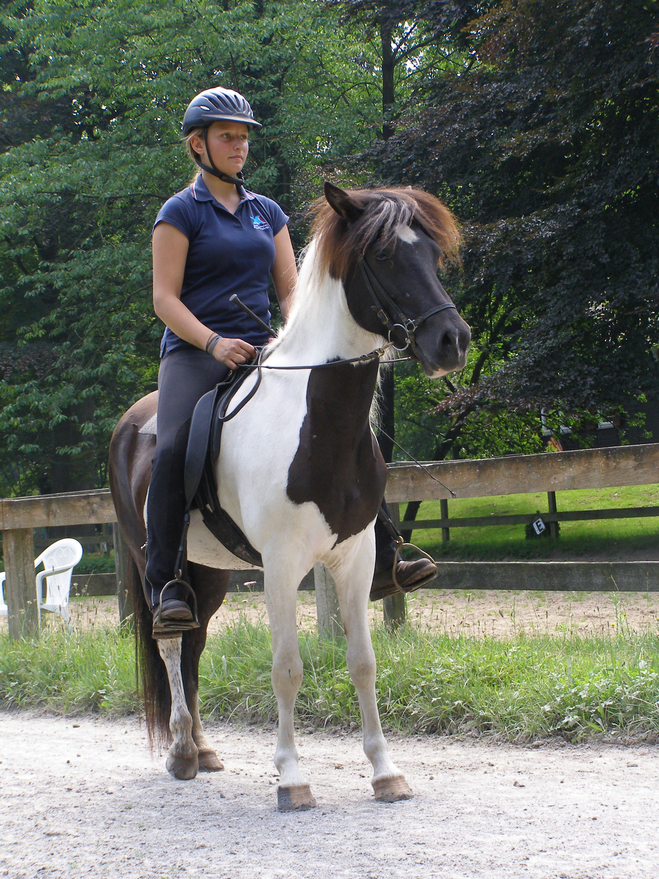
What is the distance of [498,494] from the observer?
4852 millimetres

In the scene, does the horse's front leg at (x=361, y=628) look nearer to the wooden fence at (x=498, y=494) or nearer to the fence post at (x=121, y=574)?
the wooden fence at (x=498, y=494)

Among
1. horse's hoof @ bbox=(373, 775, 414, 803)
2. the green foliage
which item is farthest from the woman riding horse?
the green foliage

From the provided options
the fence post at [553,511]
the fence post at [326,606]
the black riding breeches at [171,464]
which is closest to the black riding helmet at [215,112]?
the black riding breeches at [171,464]

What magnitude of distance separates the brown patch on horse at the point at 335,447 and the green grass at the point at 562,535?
35.2 feet

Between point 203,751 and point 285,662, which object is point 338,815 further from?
point 203,751

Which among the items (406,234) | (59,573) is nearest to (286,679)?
(406,234)

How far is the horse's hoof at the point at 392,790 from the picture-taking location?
327cm

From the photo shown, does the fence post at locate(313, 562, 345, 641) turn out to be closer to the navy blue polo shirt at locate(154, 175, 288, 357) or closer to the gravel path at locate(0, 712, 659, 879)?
the gravel path at locate(0, 712, 659, 879)

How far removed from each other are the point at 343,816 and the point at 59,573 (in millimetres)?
5736

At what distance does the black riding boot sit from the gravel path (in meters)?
0.81

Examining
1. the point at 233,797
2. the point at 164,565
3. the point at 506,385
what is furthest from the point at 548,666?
the point at 506,385

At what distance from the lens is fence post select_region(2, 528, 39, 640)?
6.69 m

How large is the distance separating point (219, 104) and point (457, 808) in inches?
122

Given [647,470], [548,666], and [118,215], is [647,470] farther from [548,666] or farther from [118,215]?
[118,215]
